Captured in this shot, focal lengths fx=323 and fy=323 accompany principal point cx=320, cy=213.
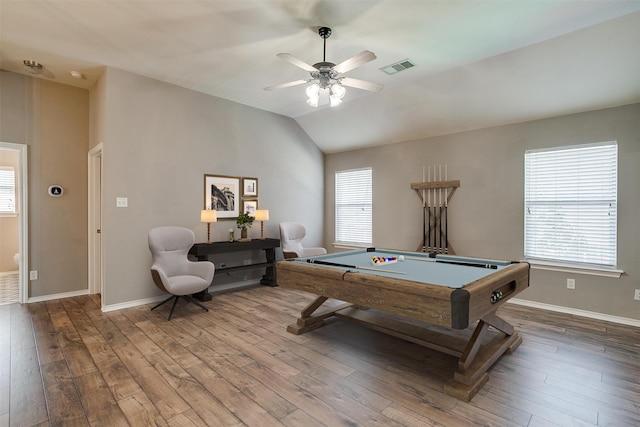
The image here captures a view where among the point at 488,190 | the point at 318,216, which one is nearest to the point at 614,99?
the point at 488,190

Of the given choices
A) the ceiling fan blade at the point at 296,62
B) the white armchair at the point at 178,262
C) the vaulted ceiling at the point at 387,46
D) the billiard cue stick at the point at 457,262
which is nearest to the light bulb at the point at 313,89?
the ceiling fan blade at the point at 296,62

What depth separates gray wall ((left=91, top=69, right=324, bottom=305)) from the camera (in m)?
3.89

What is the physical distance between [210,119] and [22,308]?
334cm

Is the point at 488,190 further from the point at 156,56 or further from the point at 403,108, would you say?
the point at 156,56

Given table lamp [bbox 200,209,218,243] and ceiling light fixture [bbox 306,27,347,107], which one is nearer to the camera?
ceiling light fixture [bbox 306,27,347,107]

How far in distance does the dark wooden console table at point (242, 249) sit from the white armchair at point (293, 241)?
15 cm

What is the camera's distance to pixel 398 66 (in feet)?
12.0

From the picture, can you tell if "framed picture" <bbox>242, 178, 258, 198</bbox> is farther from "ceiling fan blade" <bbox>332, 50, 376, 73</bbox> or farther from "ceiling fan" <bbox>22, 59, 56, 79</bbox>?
"ceiling fan blade" <bbox>332, 50, 376, 73</bbox>

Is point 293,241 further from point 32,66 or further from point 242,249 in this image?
point 32,66

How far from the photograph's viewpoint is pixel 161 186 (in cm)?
428

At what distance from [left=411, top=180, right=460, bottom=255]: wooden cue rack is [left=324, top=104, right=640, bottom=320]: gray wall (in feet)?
0.33

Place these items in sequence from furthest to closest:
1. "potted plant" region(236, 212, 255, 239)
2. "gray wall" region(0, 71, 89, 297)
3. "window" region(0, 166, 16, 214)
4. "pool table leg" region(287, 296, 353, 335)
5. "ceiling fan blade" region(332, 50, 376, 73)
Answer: "window" region(0, 166, 16, 214), "potted plant" region(236, 212, 255, 239), "gray wall" region(0, 71, 89, 297), "pool table leg" region(287, 296, 353, 335), "ceiling fan blade" region(332, 50, 376, 73)

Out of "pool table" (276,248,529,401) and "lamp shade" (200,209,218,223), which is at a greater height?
"lamp shade" (200,209,218,223)

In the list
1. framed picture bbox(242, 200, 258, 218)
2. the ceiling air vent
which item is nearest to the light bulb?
the ceiling air vent
